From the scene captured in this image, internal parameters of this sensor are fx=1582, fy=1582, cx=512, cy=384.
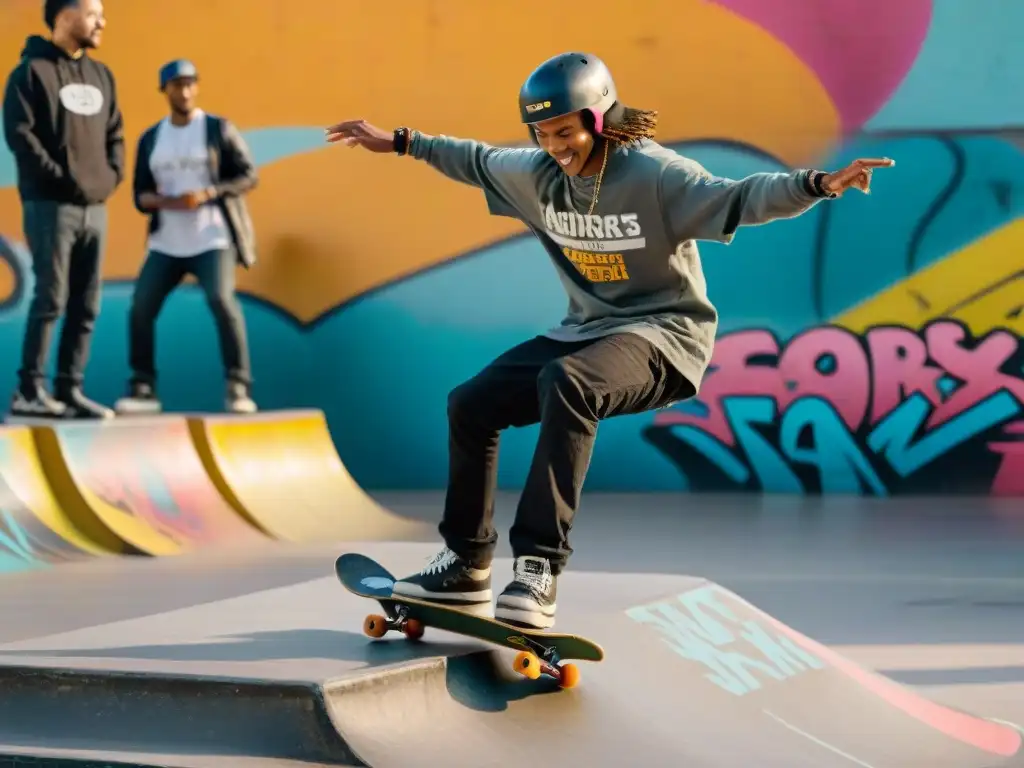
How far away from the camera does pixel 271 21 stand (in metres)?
13.2

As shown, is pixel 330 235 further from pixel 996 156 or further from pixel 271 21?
pixel 996 156

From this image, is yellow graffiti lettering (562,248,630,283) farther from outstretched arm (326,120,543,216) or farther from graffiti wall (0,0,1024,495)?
graffiti wall (0,0,1024,495)

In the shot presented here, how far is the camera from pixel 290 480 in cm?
1027

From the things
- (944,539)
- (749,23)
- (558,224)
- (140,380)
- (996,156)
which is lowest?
(944,539)

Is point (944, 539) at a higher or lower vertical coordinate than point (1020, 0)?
lower

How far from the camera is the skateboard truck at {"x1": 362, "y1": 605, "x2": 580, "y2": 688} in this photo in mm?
4191

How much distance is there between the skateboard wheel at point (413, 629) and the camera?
448 centimetres

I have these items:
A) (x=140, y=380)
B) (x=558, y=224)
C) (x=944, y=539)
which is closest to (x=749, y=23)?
(x=944, y=539)

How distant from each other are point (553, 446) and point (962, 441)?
8.32m

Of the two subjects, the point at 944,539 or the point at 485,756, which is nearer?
the point at 485,756

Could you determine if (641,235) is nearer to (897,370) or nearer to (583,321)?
(583,321)

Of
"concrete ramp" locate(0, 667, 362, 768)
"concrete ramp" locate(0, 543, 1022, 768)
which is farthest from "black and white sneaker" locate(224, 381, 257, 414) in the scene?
"concrete ramp" locate(0, 667, 362, 768)

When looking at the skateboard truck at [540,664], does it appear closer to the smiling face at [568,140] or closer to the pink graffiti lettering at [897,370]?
the smiling face at [568,140]

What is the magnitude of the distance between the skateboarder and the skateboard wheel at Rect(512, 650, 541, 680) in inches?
4.4
